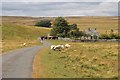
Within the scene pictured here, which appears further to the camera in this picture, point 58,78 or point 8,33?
point 8,33


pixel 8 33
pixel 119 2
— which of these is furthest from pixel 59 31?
pixel 119 2

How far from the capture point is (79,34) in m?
121

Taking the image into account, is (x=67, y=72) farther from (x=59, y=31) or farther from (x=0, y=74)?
(x=59, y=31)

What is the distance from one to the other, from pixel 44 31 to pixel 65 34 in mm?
44907

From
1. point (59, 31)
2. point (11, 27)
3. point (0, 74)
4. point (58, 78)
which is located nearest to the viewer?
point (58, 78)

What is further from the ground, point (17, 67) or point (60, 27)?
point (60, 27)

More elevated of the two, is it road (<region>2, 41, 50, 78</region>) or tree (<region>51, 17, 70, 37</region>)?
tree (<region>51, 17, 70, 37</region>)

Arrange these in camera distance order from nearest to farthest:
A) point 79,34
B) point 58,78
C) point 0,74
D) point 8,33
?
point 58,78, point 0,74, point 79,34, point 8,33

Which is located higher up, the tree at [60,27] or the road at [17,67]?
the tree at [60,27]

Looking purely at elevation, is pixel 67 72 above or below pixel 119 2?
below

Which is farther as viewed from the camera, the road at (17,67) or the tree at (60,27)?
the tree at (60,27)

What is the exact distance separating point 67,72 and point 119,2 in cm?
661

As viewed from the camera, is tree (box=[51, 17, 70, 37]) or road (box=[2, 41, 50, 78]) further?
tree (box=[51, 17, 70, 37])

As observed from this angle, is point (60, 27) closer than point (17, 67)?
No
